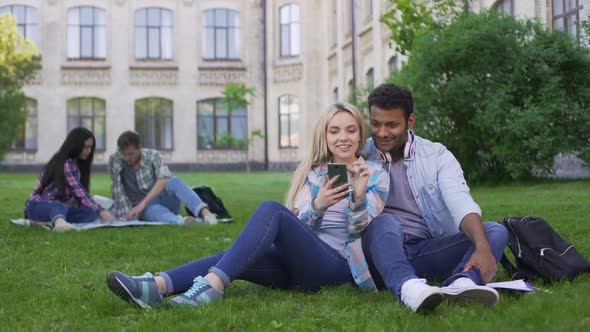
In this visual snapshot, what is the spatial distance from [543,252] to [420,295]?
3.87 feet

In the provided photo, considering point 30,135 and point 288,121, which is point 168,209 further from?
point 30,135

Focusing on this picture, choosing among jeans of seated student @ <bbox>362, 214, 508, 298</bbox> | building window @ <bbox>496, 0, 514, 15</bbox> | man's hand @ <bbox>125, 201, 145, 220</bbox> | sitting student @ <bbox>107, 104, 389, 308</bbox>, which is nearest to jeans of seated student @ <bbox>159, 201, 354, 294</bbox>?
sitting student @ <bbox>107, 104, 389, 308</bbox>

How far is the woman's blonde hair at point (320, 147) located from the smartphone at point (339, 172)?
388mm

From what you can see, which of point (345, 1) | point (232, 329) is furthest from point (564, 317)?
point (345, 1)

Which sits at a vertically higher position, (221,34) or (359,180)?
(221,34)

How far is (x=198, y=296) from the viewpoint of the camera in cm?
391

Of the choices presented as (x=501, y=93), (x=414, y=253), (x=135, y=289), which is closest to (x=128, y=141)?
(x=135, y=289)

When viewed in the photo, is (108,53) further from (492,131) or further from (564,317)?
(564,317)

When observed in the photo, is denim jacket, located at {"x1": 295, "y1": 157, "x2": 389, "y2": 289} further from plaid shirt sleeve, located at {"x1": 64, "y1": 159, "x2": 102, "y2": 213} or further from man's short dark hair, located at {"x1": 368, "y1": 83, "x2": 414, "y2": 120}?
plaid shirt sleeve, located at {"x1": 64, "y1": 159, "x2": 102, "y2": 213}

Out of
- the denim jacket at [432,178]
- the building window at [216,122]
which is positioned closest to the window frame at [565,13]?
the denim jacket at [432,178]

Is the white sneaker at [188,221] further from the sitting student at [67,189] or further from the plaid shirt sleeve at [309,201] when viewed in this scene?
the plaid shirt sleeve at [309,201]

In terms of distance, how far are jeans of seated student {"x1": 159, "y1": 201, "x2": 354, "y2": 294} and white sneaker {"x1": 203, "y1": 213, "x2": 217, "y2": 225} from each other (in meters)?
4.77

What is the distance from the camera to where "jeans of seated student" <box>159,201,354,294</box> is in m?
4.00

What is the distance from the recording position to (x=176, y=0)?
122ft
